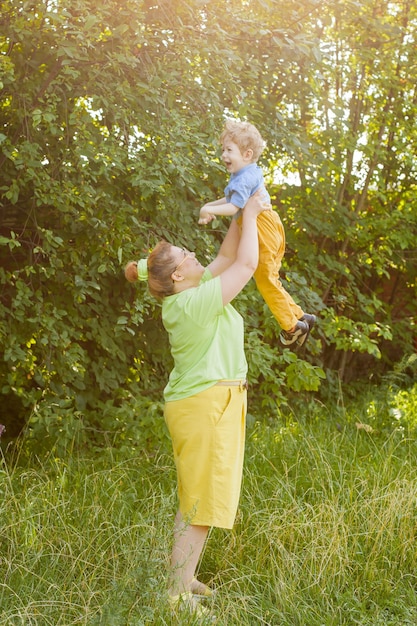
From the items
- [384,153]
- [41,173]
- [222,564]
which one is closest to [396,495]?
[222,564]

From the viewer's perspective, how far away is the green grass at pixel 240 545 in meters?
3.29

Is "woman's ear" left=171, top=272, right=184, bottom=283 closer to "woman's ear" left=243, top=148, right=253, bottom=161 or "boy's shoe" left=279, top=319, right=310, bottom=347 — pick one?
"woman's ear" left=243, top=148, right=253, bottom=161

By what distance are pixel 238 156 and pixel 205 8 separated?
1.77 meters

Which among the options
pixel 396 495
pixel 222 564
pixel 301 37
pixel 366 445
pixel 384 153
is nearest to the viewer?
pixel 222 564

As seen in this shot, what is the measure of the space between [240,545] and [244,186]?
1.67m

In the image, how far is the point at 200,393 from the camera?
3201mm

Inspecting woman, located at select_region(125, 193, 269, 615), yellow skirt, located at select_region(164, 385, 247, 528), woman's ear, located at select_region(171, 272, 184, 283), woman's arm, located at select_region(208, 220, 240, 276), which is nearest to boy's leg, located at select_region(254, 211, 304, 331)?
woman's arm, located at select_region(208, 220, 240, 276)

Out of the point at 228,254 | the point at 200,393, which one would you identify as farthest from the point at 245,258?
the point at 200,393

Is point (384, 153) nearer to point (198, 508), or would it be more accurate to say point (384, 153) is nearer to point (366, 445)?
point (366, 445)

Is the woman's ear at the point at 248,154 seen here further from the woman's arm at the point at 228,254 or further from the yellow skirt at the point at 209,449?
the yellow skirt at the point at 209,449

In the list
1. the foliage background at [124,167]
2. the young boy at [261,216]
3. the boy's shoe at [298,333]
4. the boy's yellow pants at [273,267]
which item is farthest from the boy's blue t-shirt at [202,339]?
the foliage background at [124,167]

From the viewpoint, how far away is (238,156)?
3.57m

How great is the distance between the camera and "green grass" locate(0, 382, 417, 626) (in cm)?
329

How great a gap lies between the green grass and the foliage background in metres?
0.64
